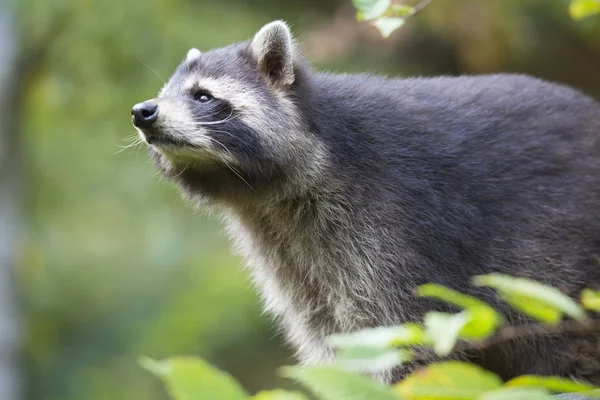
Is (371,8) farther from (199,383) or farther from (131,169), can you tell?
(131,169)

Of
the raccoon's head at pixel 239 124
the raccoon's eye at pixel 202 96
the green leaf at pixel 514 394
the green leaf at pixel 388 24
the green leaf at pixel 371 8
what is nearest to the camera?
the green leaf at pixel 514 394

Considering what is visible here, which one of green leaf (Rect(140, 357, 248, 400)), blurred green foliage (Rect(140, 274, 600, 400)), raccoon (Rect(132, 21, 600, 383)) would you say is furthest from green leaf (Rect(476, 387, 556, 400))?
raccoon (Rect(132, 21, 600, 383))

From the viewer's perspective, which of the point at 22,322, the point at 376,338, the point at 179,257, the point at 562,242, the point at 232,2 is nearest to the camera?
the point at 376,338

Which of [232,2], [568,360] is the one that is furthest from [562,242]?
[232,2]

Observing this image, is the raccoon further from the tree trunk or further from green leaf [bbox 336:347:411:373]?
the tree trunk

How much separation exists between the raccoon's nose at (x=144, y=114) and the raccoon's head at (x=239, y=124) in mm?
42

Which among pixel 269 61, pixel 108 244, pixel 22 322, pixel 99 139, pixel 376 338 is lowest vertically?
pixel 22 322

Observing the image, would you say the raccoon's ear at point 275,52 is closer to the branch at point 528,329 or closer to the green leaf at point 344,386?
the branch at point 528,329

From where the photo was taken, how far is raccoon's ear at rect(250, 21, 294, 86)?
5.45 m

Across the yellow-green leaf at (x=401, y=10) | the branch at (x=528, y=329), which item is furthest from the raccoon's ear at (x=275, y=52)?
the branch at (x=528, y=329)

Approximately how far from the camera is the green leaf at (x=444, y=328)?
187 centimetres

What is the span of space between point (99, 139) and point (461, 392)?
1027 centimetres

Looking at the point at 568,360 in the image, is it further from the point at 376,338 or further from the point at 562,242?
the point at 376,338

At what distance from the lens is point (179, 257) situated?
12.8 m
